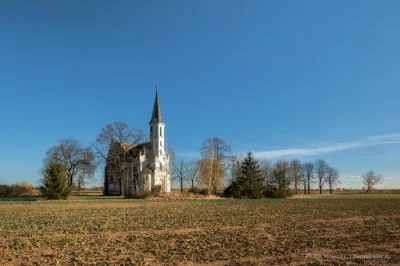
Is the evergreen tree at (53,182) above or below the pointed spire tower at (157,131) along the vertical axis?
below

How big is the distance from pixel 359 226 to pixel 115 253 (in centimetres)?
1541

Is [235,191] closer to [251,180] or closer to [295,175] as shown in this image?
[251,180]

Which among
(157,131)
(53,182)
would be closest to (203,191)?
(157,131)

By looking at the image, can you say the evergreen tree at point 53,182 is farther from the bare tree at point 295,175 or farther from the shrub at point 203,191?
the bare tree at point 295,175

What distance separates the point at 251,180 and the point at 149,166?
25.4 metres

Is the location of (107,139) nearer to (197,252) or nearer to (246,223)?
(246,223)

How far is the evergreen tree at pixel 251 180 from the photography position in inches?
2293

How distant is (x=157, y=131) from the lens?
8144cm

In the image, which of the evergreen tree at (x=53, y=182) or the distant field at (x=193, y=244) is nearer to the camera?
the distant field at (x=193, y=244)

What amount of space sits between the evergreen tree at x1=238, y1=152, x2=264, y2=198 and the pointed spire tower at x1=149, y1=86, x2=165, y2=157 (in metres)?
29.5

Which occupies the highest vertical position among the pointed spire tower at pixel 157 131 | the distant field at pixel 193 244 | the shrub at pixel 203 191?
the pointed spire tower at pixel 157 131

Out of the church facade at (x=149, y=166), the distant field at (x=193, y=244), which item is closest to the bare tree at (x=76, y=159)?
the church facade at (x=149, y=166)

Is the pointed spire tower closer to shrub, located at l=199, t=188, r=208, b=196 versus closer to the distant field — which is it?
shrub, located at l=199, t=188, r=208, b=196

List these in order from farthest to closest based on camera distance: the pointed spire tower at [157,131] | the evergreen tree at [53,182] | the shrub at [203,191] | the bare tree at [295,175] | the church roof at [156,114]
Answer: the bare tree at [295,175] → the church roof at [156,114] → the pointed spire tower at [157,131] → the shrub at [203,191] → the evergreen tree at [53,182]
